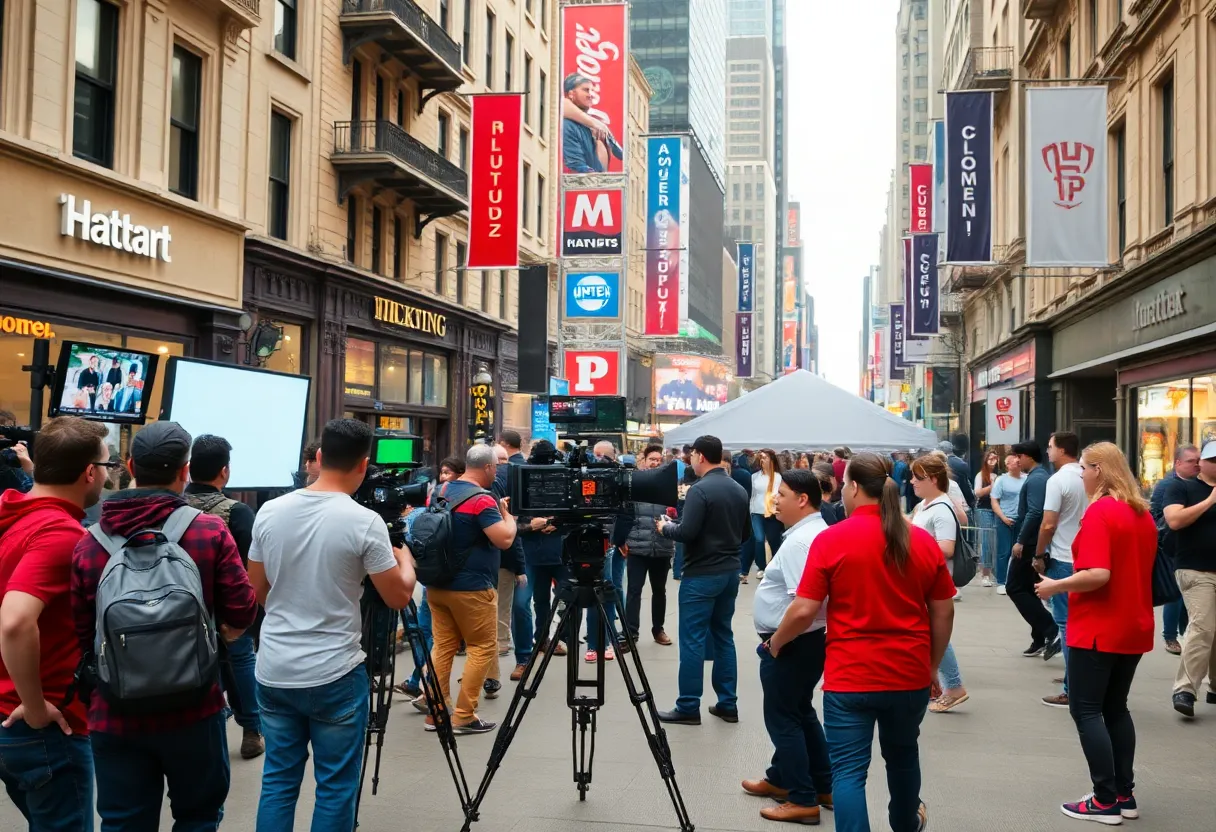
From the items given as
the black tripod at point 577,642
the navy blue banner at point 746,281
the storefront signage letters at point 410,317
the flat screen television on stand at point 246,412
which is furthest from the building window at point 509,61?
the navy blue banner at point 746,281

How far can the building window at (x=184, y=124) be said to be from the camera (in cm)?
1644

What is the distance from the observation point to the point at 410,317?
24.8 metres

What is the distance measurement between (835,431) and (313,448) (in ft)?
26.4

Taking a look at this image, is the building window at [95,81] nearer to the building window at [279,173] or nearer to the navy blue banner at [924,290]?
the building window at [279,173]

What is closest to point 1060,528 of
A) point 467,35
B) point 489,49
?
point 467,35

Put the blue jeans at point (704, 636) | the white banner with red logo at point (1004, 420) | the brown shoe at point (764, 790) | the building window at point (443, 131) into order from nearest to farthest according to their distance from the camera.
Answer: the brown shoe at point (764, 790) → the blue jeans at point (704, 636) → the white banner with red logo at point (1004, 420) → the building window at point (443, 131)

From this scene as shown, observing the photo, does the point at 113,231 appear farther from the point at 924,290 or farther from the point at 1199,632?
the point at 924,290

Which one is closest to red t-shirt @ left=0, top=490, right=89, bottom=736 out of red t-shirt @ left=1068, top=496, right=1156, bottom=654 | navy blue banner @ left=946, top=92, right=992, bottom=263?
red t-shirt @ left=1068, top=496, right=1156, bottom=654

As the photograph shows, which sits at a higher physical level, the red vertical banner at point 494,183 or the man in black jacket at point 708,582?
the red vertical banner at point 494,183

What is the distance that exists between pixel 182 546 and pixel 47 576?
1.50 feet

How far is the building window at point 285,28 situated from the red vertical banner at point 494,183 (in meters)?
4.06

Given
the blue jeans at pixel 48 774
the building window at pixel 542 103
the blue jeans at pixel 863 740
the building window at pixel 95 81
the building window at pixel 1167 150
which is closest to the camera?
the blue jeans at pixel 48 774

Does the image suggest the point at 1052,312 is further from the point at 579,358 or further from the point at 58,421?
the point at 58,421

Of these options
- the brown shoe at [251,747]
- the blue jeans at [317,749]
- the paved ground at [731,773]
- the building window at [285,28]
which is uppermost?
the building window at [285,28]
